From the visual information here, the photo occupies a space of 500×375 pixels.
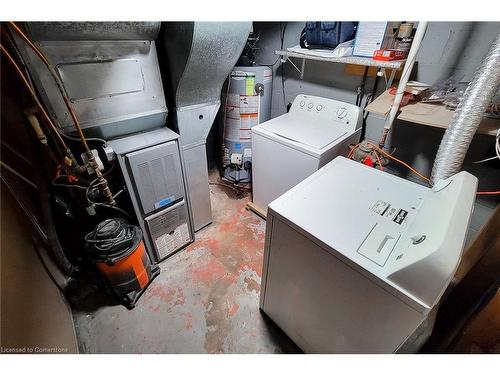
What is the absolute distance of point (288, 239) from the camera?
1003 mm

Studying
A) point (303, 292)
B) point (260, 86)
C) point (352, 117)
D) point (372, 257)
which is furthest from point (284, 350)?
point (260, 86)

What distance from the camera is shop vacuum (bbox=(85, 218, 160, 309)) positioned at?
128cm

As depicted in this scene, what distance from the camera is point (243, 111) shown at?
7.22 feet

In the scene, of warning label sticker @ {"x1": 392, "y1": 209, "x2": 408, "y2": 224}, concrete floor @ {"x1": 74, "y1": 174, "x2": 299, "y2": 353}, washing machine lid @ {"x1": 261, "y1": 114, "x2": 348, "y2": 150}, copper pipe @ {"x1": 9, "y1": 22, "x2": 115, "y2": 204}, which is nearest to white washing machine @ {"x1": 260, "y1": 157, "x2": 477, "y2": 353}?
warning label sticker @ {"x1": 392, "y1": 209, "x2": 408, "y2": 224}

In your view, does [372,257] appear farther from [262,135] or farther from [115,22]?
[115,22]

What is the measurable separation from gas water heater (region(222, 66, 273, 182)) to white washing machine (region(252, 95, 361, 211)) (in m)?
0.34

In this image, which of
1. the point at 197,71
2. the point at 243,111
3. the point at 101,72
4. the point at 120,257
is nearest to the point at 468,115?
the point at 197,71

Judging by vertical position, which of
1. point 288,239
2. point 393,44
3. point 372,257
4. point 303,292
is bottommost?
point 303,292

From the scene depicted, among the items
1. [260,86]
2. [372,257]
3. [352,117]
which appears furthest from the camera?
[260,86]

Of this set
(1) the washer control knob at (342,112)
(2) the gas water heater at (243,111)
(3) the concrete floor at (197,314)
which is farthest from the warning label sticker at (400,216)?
(2) the gas water heater at (243,111)

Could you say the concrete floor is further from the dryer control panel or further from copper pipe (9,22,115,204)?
the dryer control panel

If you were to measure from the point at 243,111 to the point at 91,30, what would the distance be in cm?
133

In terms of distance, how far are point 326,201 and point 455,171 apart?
2.20 ft

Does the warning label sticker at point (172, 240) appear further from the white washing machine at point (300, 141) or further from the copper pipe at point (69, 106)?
the white washing machine at point (300, 141)
